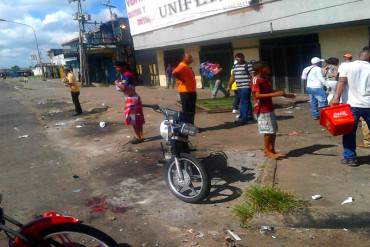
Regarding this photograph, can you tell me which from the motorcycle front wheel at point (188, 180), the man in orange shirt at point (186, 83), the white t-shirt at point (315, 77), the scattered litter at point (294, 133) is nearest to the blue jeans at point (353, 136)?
the motorcycle front wheel at point (188, 180)

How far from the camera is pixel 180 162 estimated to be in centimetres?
550

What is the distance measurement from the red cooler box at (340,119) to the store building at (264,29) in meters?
7.02

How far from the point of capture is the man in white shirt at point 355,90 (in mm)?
5941

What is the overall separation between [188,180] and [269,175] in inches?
48.2

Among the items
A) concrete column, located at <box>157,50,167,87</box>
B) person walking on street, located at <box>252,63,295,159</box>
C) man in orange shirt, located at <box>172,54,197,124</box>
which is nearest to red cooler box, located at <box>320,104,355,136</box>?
person walking on street, located at <box>252,63,295,159</box>

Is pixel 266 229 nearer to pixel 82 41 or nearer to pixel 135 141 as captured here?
pixel 135 141

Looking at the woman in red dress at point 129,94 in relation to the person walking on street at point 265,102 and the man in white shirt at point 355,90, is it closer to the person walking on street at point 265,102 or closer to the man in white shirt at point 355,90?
the person walking on street at point 265,102

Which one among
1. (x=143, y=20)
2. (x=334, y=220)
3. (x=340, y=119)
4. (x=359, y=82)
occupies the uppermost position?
(x=143, y=20)

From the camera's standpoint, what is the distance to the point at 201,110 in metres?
12.9

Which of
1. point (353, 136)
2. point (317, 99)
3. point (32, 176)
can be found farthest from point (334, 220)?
point (317, 99)

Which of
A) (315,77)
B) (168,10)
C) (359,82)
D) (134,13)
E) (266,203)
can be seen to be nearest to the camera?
(266,203)

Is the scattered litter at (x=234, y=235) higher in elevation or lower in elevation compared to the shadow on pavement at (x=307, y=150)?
lower

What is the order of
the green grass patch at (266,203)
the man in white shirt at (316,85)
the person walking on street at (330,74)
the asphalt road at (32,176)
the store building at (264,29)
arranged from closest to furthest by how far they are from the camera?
the green grass patch at (266,203) → the asphalt road at (32,176) → the person walking on street at (330,74) → the man in white shirt at (316,85) → the store building at (264,29)

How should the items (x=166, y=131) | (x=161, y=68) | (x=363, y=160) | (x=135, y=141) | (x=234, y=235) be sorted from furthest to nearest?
(x=161, y=68)
(x=135, y=141)
(x=363, y=160)
(x=166, y=131)
(x=234, y=235)
